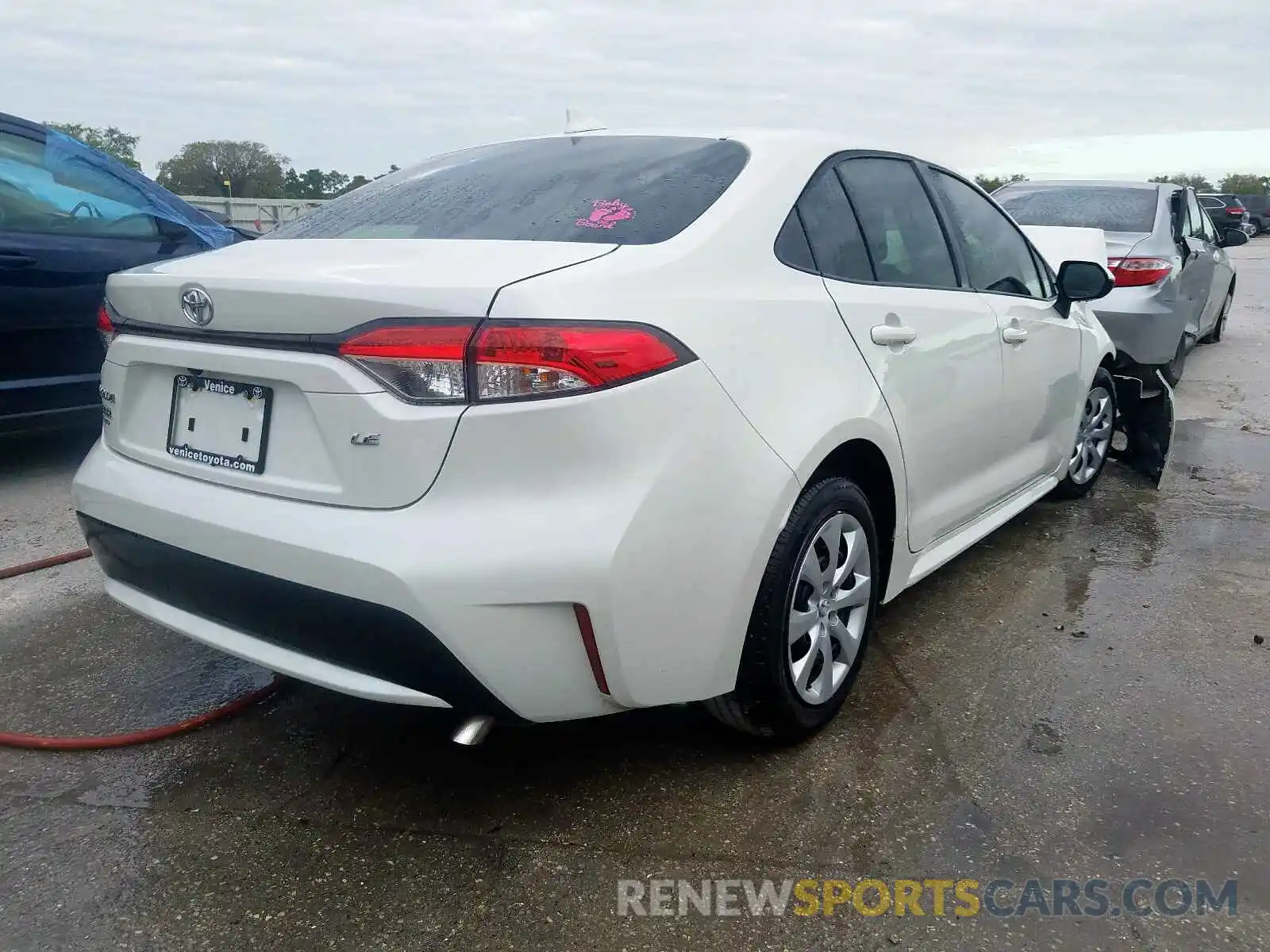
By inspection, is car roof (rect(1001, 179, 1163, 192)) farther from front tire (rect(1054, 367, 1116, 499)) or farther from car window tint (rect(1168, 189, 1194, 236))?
front tire (rect(1054, 367, 1116, 499))

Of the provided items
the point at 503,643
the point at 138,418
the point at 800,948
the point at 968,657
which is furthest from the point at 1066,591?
the point at 138,418

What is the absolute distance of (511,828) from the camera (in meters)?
2.33

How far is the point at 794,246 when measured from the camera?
2586mm

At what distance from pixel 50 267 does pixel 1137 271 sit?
607 cm

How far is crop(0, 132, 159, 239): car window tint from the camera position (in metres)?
4.71

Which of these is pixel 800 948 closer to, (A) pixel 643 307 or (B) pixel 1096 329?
(A) pixel 643 307

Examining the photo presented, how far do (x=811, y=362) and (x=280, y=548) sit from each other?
1271mm

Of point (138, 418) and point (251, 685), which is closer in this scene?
point (138, 418)

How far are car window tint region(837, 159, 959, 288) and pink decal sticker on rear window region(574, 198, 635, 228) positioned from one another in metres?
0.79

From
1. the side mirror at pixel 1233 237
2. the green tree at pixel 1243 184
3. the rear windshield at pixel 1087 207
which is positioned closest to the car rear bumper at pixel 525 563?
the rear windshield at pixel 1087 207

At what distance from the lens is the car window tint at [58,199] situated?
4.71 metres

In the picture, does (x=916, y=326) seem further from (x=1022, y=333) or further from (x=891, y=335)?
(x=1022, y=333)

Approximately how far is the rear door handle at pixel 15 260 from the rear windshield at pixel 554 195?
7.69 ft

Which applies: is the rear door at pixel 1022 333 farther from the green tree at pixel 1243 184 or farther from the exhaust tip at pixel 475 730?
the green tree at pixel 1243 184
